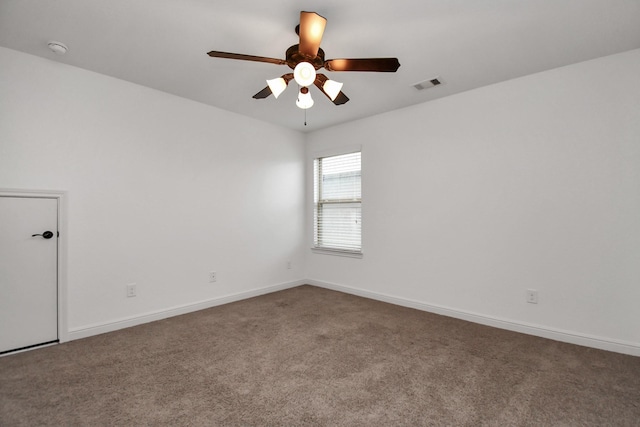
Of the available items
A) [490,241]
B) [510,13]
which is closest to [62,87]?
[510,13]

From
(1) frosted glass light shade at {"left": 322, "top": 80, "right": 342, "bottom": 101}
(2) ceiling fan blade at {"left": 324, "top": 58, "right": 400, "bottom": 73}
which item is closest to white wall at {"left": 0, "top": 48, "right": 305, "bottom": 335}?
(1) frosted glass light shade at {"left": 322, "top": 80, "right": 342, "bottom": 101}

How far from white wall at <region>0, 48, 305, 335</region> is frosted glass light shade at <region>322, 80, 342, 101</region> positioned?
211cm

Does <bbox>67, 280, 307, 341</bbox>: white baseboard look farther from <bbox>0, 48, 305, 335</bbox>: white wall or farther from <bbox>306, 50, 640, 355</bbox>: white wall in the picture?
<bbox>306, 50, 640, 355</bbox>: white wall

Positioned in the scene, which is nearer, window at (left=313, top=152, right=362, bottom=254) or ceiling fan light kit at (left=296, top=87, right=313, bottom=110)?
ceiling fan light kit at (left=296, top=87, right=313, bottom=110)

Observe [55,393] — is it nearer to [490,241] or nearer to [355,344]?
[355,344]

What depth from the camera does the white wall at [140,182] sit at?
267cm

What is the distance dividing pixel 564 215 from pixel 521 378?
158 cm

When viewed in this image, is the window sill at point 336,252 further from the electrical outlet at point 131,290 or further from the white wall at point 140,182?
the electrical outlet at point 131,290

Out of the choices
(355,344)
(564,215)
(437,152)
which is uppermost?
(437,152)

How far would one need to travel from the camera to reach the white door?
99.2 inches

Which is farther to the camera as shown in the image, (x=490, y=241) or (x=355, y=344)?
(x=490, y=241)

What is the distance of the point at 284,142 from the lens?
479 cm

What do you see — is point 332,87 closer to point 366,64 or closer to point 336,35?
point 366,64

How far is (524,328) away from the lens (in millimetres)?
2982
